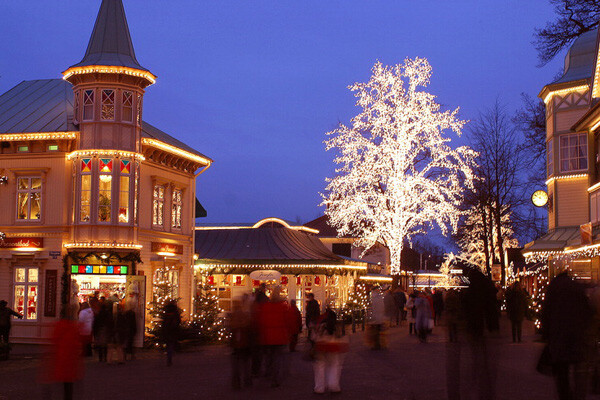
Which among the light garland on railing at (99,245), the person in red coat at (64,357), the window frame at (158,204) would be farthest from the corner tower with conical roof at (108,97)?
the person in red coat at (64,357)

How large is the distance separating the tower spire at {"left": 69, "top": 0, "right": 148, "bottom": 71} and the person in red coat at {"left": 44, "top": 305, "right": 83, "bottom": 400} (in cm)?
1850

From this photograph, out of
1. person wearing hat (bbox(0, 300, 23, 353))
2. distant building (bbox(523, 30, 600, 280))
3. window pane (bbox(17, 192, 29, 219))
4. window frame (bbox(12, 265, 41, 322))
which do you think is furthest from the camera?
distant building (bbox(523, 30, 600, 280))

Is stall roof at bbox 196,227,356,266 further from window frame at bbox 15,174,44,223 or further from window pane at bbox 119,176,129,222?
window frame at bbox 15,174,44,223

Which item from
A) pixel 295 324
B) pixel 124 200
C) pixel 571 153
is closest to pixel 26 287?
pixel 124 200

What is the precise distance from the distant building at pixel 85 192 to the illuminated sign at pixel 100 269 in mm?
34

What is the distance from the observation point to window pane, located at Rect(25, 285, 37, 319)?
28.8 m

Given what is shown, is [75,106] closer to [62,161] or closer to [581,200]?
[62,161]

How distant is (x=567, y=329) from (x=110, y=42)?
23.2 m

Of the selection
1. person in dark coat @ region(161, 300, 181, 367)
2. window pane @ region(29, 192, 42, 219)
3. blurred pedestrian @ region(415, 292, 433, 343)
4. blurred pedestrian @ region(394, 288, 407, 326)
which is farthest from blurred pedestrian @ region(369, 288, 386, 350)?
blurred pedestrian @ region(394, 288, 407, 326)

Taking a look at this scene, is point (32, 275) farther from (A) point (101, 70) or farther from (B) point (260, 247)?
(B) point (260, 247)

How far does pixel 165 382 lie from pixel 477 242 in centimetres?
5078

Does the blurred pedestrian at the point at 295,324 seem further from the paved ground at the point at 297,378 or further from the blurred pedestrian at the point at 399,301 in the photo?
the blurred pedestrian at the point at 399,301

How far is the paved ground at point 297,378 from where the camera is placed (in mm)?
14250

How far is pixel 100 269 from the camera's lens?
2789 centimetres
